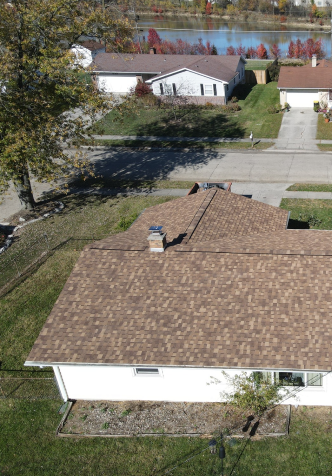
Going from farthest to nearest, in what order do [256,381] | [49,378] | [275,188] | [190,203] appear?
[275,188]
[190,203]
[49,378]
[256,381]

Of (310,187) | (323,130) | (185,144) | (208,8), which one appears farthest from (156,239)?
(208,8)

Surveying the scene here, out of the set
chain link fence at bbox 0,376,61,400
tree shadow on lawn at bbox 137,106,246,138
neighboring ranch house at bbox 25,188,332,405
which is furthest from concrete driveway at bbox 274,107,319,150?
chain link fence at bbox 0,376,61,400

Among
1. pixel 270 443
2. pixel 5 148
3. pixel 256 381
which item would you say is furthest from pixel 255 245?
pixel 5 148

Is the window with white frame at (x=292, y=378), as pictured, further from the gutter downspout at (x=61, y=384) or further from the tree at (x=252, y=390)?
the gutter downspout at (x=61, y=384)

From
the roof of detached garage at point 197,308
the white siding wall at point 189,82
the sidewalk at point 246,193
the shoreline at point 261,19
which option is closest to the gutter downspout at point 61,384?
the roof of detached garage at point 197,308

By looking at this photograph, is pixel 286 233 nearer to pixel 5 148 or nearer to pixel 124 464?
pixel 124 464

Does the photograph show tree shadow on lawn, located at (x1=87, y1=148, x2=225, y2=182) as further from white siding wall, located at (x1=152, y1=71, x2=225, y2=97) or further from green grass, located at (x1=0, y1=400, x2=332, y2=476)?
green grass, located at (x1=0, y1=400, x2=332, y2=476)
